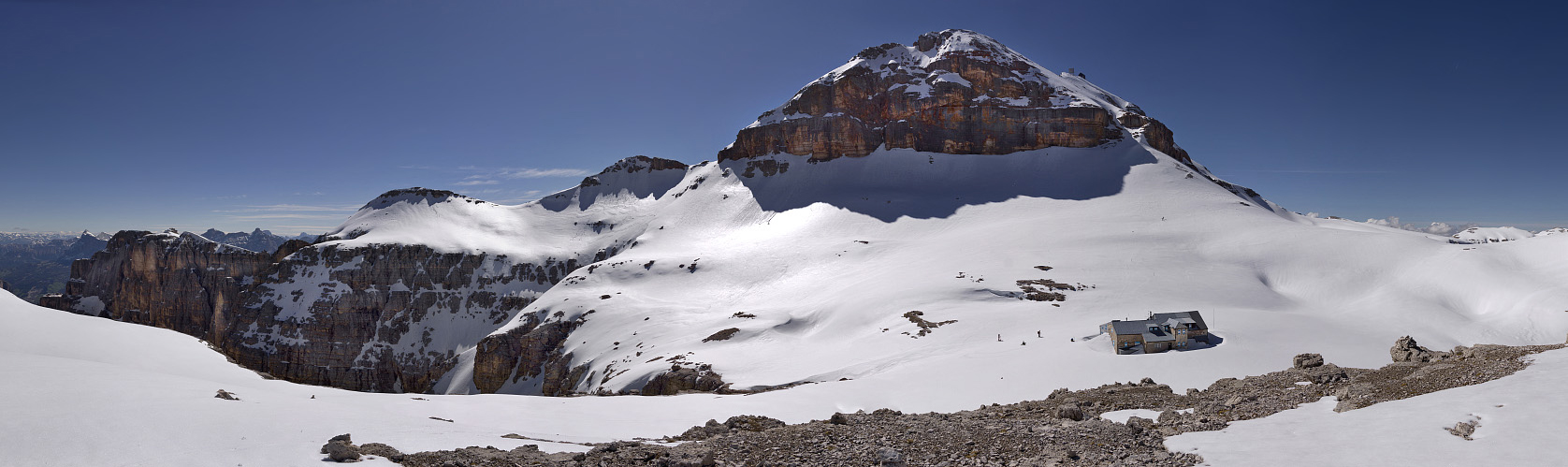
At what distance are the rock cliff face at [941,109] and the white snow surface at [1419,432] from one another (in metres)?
120

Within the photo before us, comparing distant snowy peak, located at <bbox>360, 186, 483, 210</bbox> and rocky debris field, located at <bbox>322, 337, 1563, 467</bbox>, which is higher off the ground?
distant snowy peak, located at <bbox>360, 186, 483, 210</bbox>

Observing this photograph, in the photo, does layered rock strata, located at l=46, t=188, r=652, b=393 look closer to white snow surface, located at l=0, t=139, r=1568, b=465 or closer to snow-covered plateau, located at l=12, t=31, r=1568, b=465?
snow-covered plateau, located at l=12, t=31, r=1568, b=465

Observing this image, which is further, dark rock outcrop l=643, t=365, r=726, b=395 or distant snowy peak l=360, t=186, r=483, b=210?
distant snowy peak l=360, t=186, r=483, b=210

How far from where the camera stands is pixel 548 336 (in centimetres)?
7906

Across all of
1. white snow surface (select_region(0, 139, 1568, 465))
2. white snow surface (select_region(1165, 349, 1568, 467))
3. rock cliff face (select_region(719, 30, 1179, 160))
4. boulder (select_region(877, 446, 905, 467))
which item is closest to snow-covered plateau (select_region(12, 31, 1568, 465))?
white snow surface (select_region(1165, 349, 1568, 467))

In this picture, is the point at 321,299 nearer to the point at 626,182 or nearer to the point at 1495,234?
the point at 626,182

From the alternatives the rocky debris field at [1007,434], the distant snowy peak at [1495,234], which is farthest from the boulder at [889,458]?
the distant snowy peak at [1495,234]

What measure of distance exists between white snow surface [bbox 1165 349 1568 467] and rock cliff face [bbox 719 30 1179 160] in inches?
4712

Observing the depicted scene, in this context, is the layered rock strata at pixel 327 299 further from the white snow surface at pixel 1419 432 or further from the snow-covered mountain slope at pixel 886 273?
the white snow surface at pixel 1419 432

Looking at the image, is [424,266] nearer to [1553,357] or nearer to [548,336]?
[548,336]

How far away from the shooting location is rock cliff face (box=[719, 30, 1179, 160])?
12400 centimetres

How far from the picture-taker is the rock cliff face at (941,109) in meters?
124

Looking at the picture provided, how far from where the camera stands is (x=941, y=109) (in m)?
134

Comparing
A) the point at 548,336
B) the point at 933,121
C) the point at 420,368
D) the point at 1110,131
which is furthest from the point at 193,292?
the point at 1110,131
